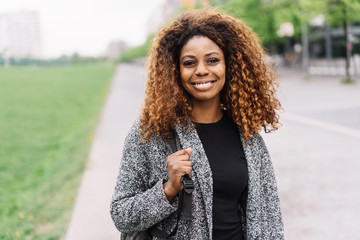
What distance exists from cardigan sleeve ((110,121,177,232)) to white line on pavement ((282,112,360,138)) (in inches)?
275

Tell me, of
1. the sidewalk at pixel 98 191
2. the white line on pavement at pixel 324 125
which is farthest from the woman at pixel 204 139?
the white line on pavement at pixel 324 125

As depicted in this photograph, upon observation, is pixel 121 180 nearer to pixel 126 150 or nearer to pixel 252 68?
pixel 126 150

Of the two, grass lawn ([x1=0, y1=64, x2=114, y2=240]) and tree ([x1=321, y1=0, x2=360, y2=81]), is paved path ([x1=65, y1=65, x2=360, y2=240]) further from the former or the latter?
tree ([x1=321, y1=0, x2=360, y2=81])

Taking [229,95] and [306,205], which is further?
[306,205]

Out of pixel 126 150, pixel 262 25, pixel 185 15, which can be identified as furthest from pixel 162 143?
pixel 262 25

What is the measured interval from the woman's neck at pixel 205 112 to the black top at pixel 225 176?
31 millimetres

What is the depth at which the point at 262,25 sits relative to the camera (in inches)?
1142

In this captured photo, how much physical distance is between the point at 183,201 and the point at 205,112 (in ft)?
1.53

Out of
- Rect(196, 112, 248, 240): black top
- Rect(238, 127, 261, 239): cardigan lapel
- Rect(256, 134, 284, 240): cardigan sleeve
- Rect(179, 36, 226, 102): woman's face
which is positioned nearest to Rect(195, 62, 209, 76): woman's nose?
Rect(179, 36, 226, 102): woman's face

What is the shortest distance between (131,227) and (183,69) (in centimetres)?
68

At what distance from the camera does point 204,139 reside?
1779mm

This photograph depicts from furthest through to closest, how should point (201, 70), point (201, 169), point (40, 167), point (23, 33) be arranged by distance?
point (23, 33), point (40, 167), point (201, 70), point (201, 169)

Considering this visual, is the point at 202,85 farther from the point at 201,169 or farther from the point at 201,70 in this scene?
the point at 201,169

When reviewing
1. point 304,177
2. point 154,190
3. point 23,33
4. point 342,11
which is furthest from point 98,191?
point 23,33
